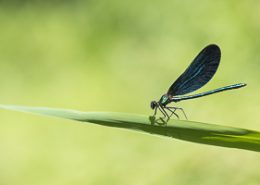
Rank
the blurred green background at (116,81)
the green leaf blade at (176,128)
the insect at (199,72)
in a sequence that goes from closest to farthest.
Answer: the green leaf blade at (176,128), the insect at (199,72), the blurred green background at (116,81)

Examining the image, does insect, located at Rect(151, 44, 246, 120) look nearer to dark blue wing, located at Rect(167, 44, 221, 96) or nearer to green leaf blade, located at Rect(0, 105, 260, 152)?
dark blue wing, located at Rect(167, 44, 221, 96)

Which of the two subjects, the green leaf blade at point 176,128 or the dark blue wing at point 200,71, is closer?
the green leaf blade at point 176,128

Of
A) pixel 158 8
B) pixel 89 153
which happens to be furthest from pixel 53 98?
pixel 158 8

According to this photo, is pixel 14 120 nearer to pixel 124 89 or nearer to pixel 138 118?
pixel 124 89

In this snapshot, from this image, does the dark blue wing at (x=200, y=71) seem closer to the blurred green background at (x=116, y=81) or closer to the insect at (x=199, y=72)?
the insect at (x=199, y=72)

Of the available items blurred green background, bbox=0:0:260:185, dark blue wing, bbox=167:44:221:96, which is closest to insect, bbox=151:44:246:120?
dark blue wing, bbox=167:44:221:96

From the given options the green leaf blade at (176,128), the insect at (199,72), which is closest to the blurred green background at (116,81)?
the insect at (199,72)

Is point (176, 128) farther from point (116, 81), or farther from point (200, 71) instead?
point (116, 81)
